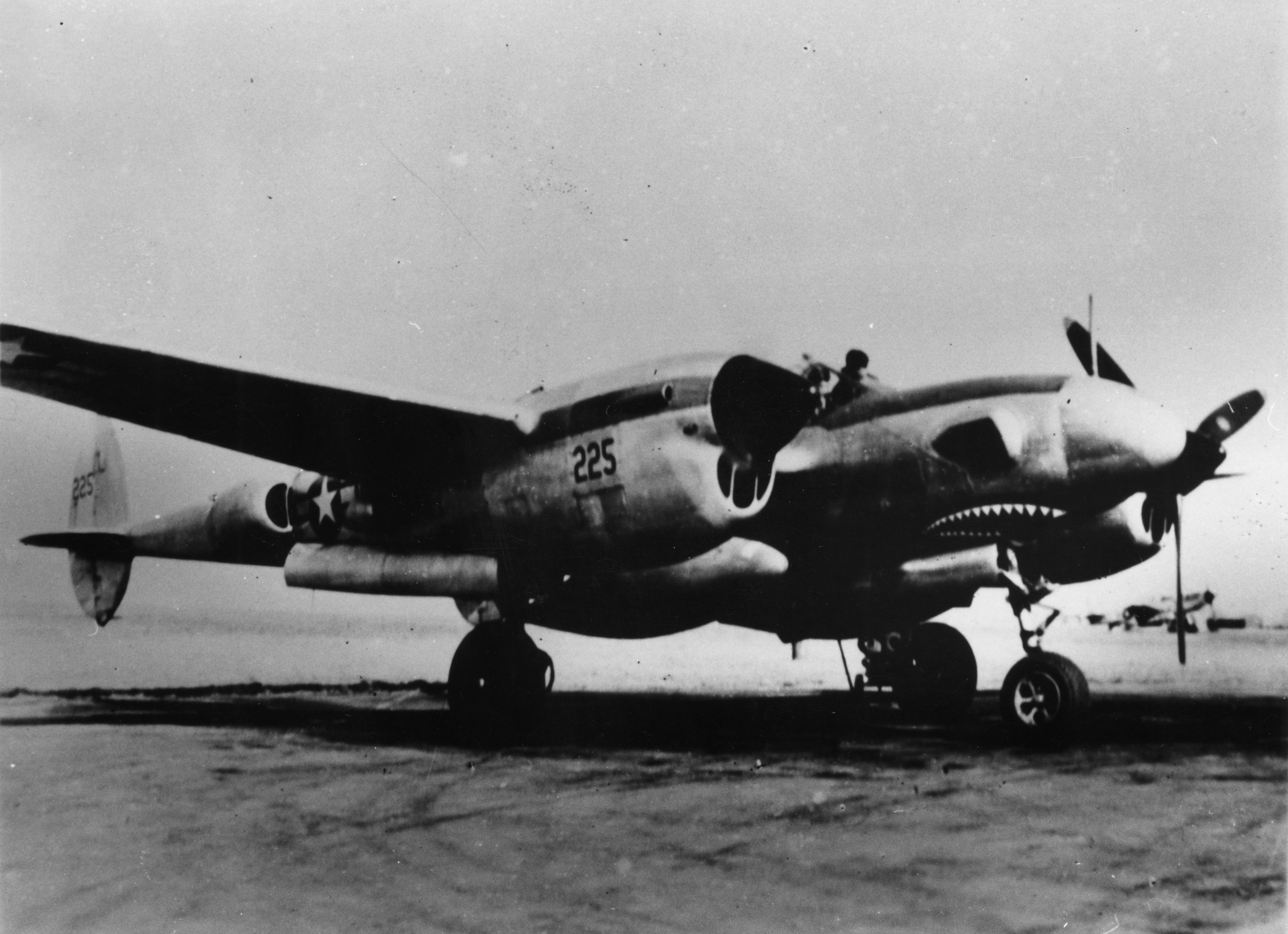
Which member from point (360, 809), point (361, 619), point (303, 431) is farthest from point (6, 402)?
point (360, 809)

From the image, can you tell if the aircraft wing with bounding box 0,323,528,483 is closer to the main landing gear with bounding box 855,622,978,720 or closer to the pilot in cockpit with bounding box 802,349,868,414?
the pilot in cockpit with bounding box 802,349,868,414

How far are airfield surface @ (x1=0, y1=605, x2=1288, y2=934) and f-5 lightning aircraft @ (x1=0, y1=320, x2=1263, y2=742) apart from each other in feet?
2.34

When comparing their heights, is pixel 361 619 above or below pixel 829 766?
above

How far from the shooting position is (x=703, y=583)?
7059 millimetres

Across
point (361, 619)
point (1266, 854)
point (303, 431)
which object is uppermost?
point (303, 431)

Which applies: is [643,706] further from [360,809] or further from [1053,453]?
[1053,453]

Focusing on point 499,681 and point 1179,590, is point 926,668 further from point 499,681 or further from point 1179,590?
point 499,681

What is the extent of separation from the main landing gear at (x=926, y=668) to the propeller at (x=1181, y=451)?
5.54 feet

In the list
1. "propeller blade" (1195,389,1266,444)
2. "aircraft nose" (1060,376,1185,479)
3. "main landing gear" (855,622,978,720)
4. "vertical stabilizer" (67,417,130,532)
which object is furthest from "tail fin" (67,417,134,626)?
"propeller blade" (1195,389,1266,444)

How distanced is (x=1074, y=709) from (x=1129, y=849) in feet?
5.80

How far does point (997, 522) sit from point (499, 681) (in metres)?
3.97

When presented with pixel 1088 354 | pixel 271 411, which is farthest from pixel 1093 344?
pixel 271 411

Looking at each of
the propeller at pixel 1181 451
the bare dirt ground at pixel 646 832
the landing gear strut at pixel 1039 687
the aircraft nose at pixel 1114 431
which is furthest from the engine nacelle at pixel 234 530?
the propeller at pixel 1181 451

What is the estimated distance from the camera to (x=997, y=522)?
7523 mm
